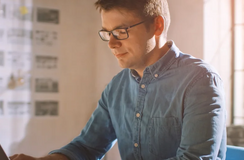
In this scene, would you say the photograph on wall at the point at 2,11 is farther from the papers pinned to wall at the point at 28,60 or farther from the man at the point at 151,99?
the man at the point at 151,99

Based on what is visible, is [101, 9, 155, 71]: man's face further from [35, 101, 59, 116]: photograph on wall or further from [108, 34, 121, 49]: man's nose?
[35, 101, 59, 116]: photograph on wall

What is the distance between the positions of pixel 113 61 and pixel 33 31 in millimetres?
918

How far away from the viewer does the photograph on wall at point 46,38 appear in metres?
3.08

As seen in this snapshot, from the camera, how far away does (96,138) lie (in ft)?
3.76

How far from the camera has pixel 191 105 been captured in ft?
2.75

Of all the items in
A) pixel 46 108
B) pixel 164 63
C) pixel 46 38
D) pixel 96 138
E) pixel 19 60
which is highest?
pixel 46 38

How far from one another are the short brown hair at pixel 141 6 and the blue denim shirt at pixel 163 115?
0.14 meters

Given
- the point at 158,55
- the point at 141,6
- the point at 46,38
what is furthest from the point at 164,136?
the point at 46,38

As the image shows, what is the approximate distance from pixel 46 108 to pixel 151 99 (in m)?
2.26

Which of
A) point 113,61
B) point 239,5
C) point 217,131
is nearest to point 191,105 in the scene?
point 217,131

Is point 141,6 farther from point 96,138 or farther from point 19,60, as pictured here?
point 19,60

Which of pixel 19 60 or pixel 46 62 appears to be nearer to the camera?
pixel 19 60

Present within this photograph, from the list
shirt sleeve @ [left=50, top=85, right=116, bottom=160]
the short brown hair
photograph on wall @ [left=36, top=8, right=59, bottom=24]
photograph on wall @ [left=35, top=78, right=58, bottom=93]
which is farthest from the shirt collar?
photograph on wall @ [left=36, top=8, right=59, bottom=24]

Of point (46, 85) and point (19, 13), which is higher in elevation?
point (19, 13)
